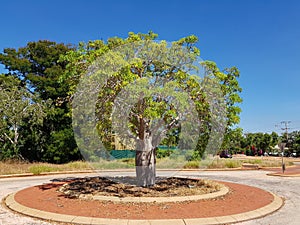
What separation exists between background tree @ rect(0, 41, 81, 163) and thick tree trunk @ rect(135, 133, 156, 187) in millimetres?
15341

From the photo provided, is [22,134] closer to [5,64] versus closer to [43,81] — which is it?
[43,81]

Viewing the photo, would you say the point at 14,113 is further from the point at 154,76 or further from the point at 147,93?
the point at 147,93

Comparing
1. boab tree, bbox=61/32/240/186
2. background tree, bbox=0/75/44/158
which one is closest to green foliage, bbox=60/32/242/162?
boab tree, bbox=61/32/240/186

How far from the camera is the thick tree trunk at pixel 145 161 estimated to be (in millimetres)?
11266

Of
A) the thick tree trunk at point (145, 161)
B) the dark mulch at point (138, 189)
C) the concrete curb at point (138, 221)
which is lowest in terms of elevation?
the concrete curb at point (138, 221)

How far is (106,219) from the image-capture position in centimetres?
712

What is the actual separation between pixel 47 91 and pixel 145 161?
1833 centimetres

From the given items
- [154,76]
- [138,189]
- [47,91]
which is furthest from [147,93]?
[47,91]

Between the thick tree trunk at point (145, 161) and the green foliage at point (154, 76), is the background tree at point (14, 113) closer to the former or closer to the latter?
the green foliage at point (154, 76)

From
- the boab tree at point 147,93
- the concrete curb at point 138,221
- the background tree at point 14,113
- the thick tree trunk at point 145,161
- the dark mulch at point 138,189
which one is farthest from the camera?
the background tree at point 14,113

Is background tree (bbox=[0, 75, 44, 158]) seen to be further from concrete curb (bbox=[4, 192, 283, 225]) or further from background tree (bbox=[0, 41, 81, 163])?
concrete curb (bbox=[4, 192, 283, 225])

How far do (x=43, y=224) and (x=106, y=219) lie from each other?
156 cm

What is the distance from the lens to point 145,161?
37.0 feet

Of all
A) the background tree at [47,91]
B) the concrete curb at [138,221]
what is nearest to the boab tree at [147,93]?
the concrete curb at [138,221]
